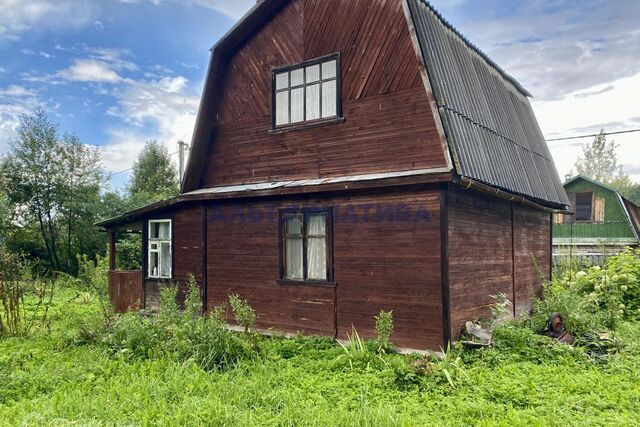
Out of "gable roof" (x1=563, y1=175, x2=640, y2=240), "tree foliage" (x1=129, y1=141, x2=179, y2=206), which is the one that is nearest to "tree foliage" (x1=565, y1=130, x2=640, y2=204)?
"gable roof" (x1=563, y1=175, x2=640, y2=240)

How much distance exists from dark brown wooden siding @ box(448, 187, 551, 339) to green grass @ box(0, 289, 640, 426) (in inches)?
34.7

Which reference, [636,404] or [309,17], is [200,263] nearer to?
[309,17]

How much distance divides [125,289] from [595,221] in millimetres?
20928

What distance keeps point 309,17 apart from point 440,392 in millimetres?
6749

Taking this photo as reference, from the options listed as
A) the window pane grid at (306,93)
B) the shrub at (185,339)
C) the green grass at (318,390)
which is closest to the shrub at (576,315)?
the green grass at (318,390)

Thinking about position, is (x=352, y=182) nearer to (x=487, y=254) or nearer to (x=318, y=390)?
(x=487, y=254)

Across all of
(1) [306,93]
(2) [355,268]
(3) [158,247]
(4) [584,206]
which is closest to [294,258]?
(2) [355,268]

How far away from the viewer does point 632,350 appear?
22.0 feet

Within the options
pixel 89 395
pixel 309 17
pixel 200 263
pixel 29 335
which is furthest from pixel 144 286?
pixel 309 17

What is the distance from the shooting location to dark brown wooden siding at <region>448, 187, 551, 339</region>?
23.3ft

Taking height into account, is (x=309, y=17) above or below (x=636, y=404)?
above

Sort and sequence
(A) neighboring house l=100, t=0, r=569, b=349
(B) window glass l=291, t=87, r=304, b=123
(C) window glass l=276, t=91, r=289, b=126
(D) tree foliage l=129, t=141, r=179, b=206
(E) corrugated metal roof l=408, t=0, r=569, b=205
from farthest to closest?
(D) tree foliage l=129, t=141, r=179, b=206
(C) window glass l=276, t=91, r=289, b=126
(B) window glass l=291, t=87, r=304, b=123
(E) corrugated metal roof l=408, t=0, r=569, b=205
(A) neighboring house l=100, t=0, r=569, b=349

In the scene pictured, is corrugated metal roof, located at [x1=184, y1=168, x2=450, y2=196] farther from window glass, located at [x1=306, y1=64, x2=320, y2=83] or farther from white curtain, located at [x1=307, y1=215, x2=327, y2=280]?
window glass, located at [x1=306, y1=64, x2=320, y2=83]

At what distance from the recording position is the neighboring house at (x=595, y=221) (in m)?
21.3
